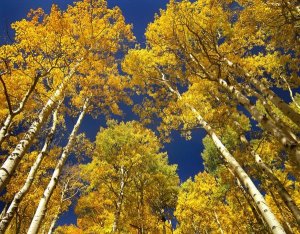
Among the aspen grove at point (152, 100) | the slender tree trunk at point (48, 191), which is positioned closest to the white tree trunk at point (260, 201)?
the aspen grove at point (152, 100)

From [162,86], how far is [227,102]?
363cm

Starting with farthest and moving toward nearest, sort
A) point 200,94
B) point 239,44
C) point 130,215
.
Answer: point 130,215 → point 200,94 → point 239,44

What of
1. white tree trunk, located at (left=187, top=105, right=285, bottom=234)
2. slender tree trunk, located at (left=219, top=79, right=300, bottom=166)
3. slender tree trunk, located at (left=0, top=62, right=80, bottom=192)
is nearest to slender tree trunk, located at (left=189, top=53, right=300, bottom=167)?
slender tree trunk, located at (left=219, top=79, right=300, bottom=166)

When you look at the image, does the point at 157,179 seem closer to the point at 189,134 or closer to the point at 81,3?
the point at 189,134

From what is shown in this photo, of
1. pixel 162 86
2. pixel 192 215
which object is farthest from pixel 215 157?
pixel 162 86

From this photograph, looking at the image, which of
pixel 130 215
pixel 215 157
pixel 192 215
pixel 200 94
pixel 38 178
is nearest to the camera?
pixel 200 94

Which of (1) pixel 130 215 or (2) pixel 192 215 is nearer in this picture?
(1) pixel 130 215

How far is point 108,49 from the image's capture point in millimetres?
12984

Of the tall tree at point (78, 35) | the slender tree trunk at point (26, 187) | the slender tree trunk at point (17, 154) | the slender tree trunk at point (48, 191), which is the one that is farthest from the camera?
the tall tree at point (78, 35)

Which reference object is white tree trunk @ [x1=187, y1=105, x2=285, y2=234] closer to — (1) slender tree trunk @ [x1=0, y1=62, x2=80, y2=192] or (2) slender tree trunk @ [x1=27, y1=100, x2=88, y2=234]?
(1) slender tree trunk @ [x1=0, y1=62, x2=80, y2=192]

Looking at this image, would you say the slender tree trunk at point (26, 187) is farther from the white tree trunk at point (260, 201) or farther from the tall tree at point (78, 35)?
the white tree trunk at point (260, 201)

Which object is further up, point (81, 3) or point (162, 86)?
point (81, 3)

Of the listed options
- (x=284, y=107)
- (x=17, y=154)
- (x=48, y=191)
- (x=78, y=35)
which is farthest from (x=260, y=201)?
(x=78, y=35)

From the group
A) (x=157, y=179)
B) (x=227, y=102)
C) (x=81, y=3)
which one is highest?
(x=81, y=3)
